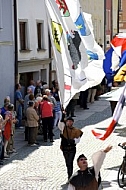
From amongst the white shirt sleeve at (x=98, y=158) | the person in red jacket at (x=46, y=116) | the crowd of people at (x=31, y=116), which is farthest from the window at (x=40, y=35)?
the white shirt sleeve at (x=98, y=158)

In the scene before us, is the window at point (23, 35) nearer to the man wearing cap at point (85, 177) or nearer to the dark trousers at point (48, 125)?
the dark trousers at point (48, 125)

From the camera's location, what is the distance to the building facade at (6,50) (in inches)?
854

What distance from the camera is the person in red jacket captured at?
61.3 feet

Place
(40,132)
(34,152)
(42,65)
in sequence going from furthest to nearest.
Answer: (42,65)
(40,132)
(34,152)

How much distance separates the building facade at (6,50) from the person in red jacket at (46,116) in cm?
307

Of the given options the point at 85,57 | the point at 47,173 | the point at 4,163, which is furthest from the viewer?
the point at 4,163

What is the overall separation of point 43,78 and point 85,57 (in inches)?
693

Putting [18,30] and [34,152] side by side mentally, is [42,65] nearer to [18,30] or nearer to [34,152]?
[18,30]

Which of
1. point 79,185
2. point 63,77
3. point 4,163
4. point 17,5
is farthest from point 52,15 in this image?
point 17,5

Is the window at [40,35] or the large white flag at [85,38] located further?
the window at [40,35]

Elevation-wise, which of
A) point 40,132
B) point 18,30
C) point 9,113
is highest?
point 18,30

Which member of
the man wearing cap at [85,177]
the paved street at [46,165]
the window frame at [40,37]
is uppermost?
the window frame at [40,37]

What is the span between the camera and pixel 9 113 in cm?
1631

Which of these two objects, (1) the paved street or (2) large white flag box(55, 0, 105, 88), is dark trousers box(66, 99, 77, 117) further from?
(2) large white flag box(55, 0, 105, 88)
